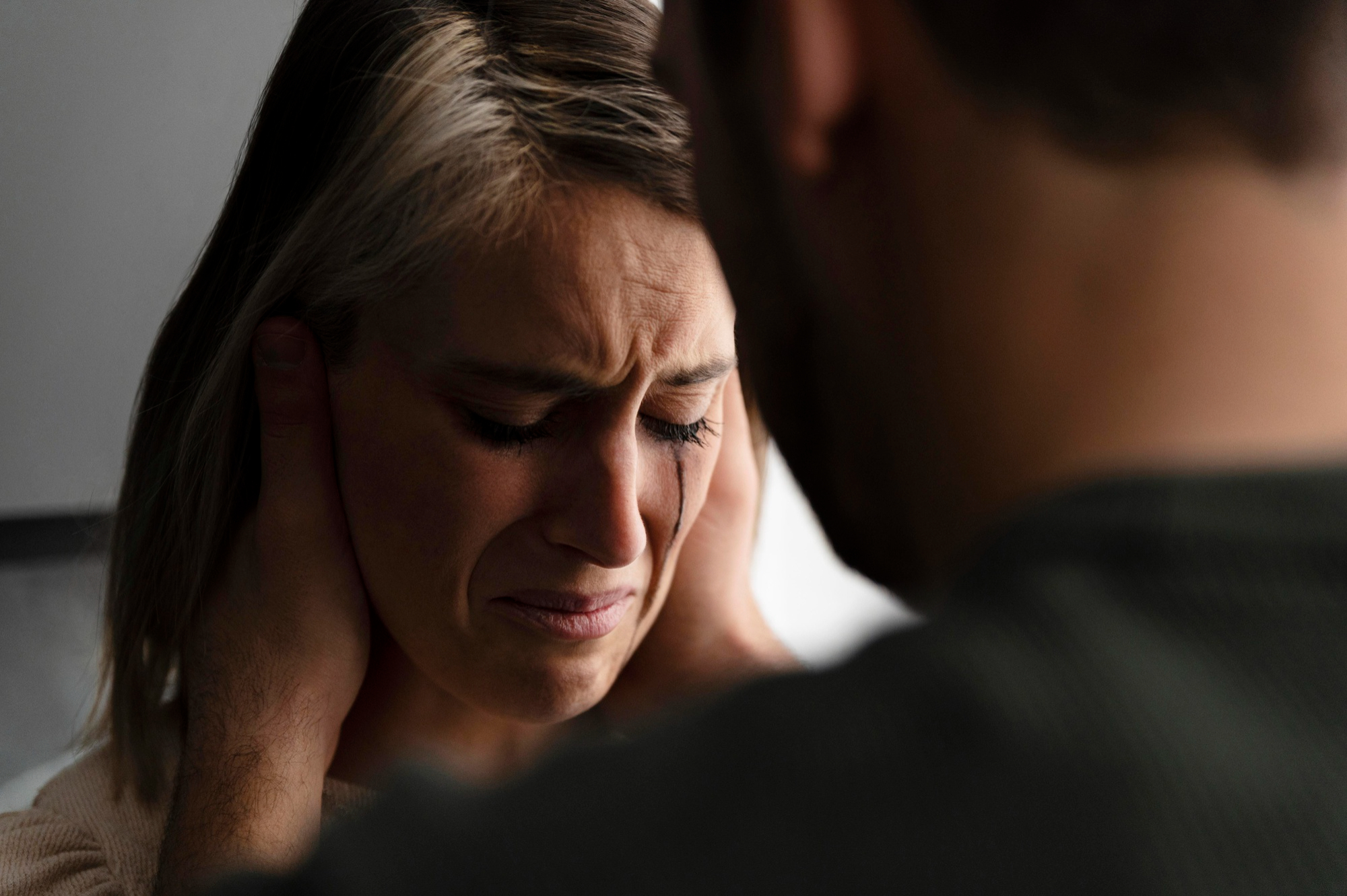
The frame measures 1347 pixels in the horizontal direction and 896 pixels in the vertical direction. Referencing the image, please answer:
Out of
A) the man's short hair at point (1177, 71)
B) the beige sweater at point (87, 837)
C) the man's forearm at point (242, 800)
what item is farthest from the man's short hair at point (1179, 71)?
the beige sweater at point (87, 837)

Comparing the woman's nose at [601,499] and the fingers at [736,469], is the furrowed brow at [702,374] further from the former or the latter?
the fingers at [736,469]

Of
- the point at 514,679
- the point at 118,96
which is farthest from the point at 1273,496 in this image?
the point at 118,96

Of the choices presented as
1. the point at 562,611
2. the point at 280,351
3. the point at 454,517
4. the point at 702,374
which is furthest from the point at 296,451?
the point at 702,374

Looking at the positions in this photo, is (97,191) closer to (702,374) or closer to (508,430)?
(508,430)

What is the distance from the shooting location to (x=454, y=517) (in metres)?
1.04

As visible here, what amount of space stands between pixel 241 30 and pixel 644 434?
28.8 inches

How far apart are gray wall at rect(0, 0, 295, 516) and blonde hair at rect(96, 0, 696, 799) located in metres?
0.13

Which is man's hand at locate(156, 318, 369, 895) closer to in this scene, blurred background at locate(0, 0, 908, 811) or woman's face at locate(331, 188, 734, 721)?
woman's face at locate(331, 188, 734, 721)

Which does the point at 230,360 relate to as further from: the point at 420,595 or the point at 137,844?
→ the point at 137,844

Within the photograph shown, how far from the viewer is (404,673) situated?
129 centimetres

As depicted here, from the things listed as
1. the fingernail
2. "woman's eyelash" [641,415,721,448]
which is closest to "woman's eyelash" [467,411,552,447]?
"woman's eyelash" [641,415,721,448]

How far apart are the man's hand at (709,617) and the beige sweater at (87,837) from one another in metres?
0.39

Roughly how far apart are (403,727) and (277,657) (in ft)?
0.57

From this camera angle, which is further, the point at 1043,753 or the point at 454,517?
the point at 454,517
